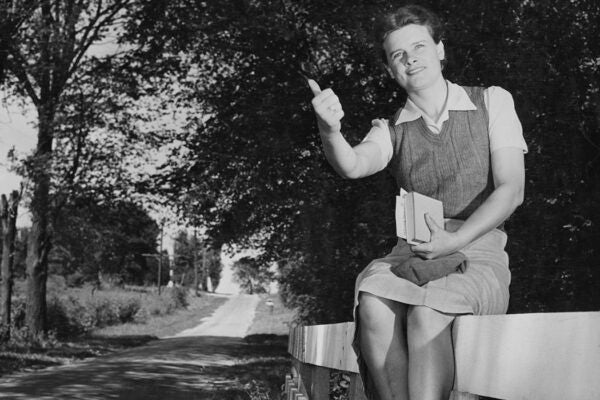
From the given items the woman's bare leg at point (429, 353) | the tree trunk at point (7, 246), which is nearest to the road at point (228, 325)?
the tree trunk at point (7, 246)

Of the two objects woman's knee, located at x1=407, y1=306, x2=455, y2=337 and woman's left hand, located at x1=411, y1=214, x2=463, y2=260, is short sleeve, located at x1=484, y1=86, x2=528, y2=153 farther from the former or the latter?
woman's knee, located at x1=407, y1=306, x2=455, y2=337

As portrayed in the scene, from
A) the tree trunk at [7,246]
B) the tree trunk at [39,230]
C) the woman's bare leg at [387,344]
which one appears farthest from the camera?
the tree trunk at [7,246]

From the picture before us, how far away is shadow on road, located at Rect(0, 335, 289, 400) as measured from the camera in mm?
10867

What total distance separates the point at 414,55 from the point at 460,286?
83 centimetres

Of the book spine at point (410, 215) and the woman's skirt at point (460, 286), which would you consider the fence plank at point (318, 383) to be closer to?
the woman's skirt at point (460, 286)

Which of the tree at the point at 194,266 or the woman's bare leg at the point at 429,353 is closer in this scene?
the woman's bare leg at the point at 429,353

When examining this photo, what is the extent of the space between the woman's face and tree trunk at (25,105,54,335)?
1590 centimetres

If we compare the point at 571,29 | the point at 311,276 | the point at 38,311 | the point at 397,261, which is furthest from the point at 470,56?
the point at 38,311

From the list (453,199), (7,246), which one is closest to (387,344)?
(453,199)

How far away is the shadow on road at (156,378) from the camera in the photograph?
10867 mm

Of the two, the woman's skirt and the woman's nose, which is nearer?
the woman's skirt

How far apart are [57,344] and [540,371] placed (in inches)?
854

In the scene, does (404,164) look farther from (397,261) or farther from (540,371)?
(540,371)

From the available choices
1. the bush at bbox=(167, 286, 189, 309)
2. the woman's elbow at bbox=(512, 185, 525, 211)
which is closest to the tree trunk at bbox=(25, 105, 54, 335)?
the woman's elbow at bbox=(512, 185, 525, 211)
